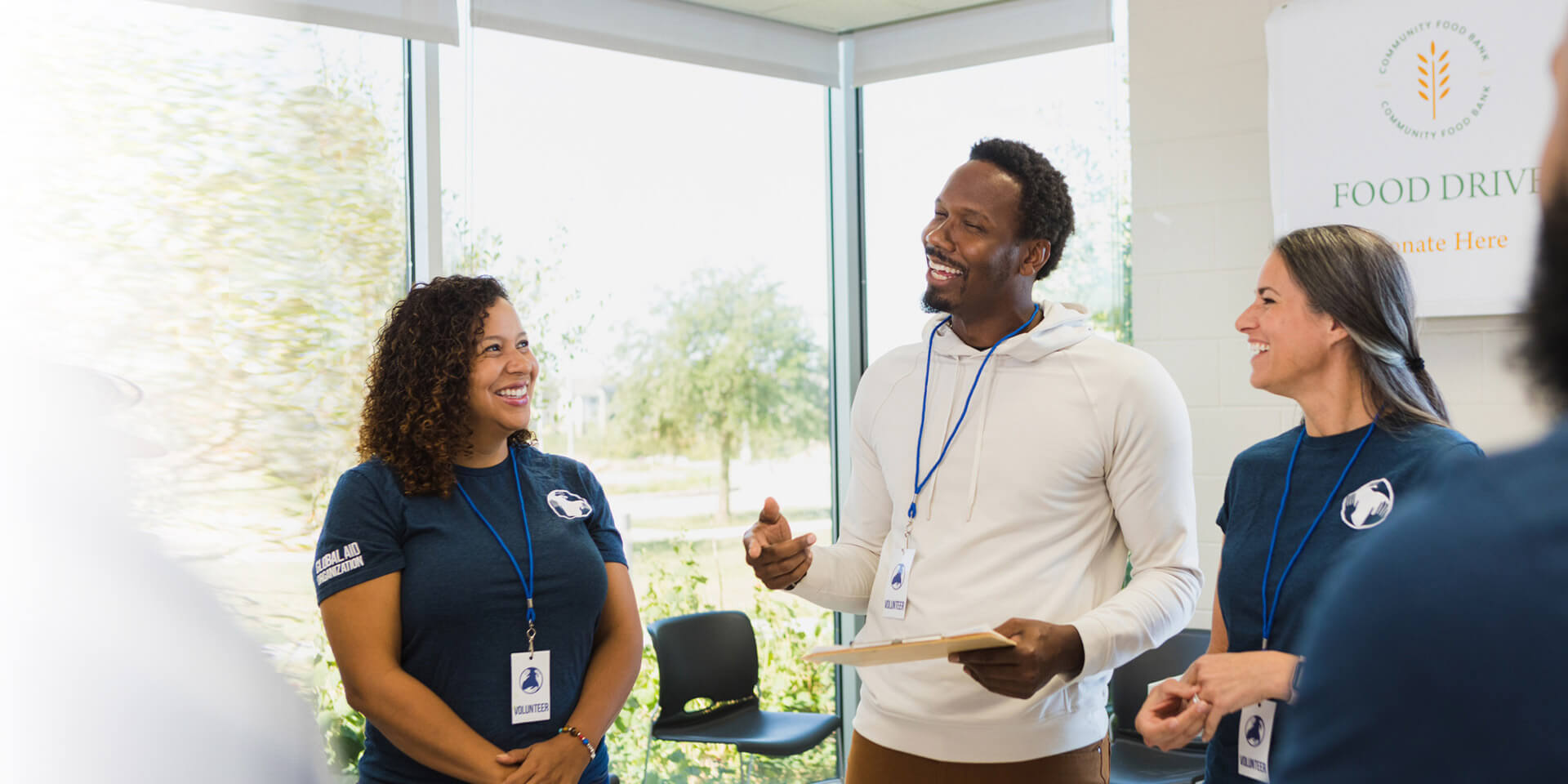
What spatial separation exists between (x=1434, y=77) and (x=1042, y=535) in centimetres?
189

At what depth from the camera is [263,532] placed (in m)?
3.15

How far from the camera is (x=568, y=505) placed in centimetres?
229

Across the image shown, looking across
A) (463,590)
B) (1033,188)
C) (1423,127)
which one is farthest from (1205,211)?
(463,590)

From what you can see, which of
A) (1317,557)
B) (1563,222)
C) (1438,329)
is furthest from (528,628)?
(1438,329)

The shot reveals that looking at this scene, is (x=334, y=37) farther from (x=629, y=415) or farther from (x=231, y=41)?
(x=629, y=415)

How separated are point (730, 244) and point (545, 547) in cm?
235

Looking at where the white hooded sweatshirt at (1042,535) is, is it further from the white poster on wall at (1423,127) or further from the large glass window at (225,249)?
the large glass window at (225,249)

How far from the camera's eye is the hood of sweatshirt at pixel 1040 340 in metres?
2.01

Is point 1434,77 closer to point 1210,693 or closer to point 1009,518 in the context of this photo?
point 1009,518

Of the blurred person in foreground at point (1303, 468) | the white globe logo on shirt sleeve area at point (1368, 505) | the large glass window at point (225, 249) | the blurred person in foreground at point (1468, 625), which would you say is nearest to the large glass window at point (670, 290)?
the large glass window at point (225, 249)

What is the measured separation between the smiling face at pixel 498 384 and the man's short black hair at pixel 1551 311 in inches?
75.5

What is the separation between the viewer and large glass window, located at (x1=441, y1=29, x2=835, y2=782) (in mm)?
3770

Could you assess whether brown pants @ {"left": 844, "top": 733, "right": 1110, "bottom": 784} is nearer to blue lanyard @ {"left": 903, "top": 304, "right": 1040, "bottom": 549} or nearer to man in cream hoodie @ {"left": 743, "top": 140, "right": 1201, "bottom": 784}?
man in cream hoodie @ {"left": 743, "top": 140, "right": 1201, "bottom": 784}

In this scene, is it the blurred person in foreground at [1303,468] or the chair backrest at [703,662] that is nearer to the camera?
the blurred person in foreground at [1303,468]
